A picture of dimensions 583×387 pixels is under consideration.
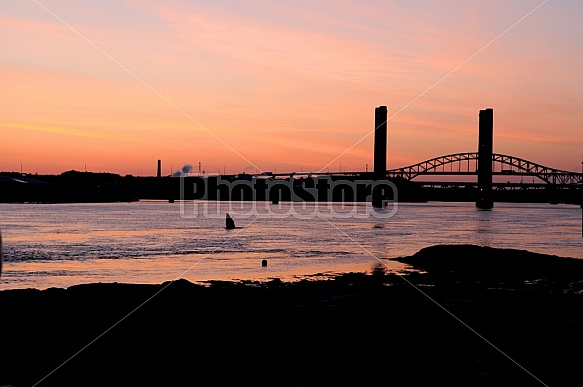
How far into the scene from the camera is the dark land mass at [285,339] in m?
12.5

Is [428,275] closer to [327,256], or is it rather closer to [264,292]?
[264,292]

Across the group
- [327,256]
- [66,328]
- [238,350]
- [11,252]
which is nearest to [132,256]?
[11,252]

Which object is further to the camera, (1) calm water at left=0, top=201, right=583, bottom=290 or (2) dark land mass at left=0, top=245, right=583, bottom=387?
(1) calm water at left=0, top=201, right=583, bottom=290

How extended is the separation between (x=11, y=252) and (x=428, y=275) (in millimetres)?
27451

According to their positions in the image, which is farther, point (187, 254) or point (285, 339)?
point (187, 254)

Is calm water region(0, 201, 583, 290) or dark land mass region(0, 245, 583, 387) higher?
dark land mass region(0, 245, 583, 387)

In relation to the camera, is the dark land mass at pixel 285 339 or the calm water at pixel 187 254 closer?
the dark land mass at pixel 285 339

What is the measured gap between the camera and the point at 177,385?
482 inches

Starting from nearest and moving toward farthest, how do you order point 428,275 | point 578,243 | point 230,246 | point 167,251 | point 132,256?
point 428,275, point 132,256, point 167,251, point 230,246, point 578,243

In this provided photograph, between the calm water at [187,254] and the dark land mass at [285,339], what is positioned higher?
the dark land mass at [285,339]

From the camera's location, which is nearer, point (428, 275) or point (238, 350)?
point (238, 350)

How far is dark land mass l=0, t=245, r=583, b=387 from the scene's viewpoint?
12.5 m

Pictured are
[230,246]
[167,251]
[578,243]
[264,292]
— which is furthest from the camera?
[578,243]

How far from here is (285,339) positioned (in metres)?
14.5
